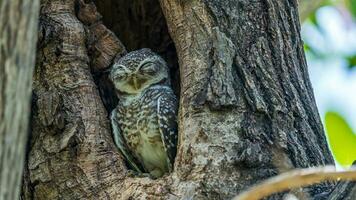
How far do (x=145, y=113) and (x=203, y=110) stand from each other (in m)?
0.92

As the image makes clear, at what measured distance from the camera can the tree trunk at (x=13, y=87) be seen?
6.82 feet

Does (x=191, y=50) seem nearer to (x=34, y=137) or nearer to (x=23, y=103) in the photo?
(x=34, y=137)

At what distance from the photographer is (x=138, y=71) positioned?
489 centimetres

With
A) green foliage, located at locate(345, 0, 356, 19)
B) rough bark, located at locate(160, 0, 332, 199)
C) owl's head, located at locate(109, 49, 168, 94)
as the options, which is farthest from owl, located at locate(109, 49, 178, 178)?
green foliage, located at locate(345, 0, 356, 19)

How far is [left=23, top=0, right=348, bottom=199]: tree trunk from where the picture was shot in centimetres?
381

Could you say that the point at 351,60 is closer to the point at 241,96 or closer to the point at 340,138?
the point at 340,138

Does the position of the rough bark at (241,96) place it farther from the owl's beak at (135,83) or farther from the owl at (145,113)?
the owl's beak at (135,83)

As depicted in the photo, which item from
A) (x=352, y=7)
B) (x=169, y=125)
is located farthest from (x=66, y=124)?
(x=352, y=7)

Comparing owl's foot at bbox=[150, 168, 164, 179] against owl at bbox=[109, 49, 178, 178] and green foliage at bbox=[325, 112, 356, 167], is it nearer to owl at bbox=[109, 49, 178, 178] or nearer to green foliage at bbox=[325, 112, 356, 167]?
owl at bbox=[109, 49, 178, 178]

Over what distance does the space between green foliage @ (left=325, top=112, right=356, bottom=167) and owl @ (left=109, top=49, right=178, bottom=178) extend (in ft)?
3.22

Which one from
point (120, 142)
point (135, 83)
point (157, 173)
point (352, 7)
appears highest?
point (352, 7)

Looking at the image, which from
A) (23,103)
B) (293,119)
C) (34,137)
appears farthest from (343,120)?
(23,103)

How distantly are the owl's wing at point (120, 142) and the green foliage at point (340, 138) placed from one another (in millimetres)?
1152

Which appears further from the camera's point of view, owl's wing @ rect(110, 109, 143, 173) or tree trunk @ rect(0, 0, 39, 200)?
owl's wing @ rect(110, 109, 143, 173)
